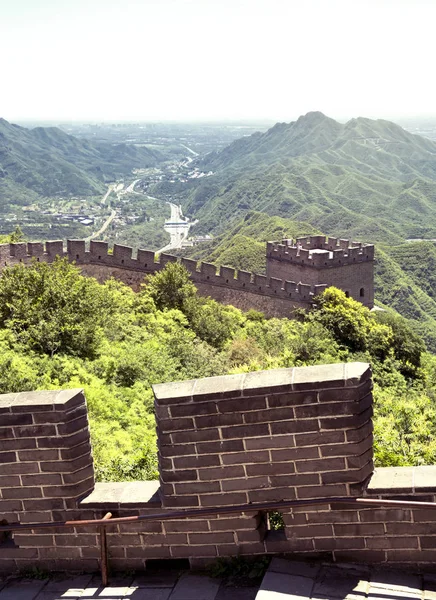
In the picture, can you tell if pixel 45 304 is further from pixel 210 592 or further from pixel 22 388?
pixel 210 592

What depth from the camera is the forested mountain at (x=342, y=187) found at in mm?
107562

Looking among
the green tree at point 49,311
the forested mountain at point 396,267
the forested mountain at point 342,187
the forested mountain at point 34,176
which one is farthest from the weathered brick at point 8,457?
the forested mountain at point 34,176

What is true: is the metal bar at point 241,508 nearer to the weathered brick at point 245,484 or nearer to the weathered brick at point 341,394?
the weathered brick at point 245,484

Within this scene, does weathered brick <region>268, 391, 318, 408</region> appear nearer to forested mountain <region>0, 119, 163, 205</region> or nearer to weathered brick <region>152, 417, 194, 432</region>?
weathered brick <region>152, 417, 194, 432</region>

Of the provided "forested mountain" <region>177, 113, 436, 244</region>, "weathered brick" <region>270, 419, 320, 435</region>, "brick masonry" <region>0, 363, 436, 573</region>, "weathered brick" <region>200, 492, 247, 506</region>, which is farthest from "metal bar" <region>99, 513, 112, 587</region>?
"forested mountain" <region>177, 113, 436, 244</region>

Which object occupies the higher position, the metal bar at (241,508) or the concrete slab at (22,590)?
the metal bar at (241,508)

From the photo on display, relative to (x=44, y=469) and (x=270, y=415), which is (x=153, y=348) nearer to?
(x=44, y=469)

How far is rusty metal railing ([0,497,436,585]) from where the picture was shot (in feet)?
15.9

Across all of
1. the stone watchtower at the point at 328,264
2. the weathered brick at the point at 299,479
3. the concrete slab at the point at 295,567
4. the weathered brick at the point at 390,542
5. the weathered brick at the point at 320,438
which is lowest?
the stone watchtower at the point at 328,264

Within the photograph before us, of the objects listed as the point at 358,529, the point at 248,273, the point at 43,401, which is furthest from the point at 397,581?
the point at 248,273

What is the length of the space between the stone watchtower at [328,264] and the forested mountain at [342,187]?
63.5 metres

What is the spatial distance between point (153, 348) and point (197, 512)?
1193 centimetres

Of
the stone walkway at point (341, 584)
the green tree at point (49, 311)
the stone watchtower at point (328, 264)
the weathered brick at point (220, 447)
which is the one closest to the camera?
the stone walkway at point (341, 584)

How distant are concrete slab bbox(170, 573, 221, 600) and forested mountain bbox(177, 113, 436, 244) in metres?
91.3
